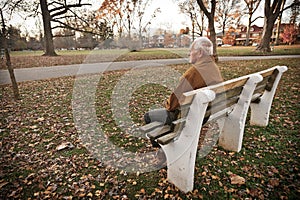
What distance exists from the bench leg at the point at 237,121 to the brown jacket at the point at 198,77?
1.78 ft

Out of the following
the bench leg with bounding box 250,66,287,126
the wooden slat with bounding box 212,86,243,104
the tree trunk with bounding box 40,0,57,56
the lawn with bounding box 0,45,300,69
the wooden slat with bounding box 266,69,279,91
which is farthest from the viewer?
the tree trunk with bounding box 40,0,57,56

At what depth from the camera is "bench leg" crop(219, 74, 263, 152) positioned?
252cm

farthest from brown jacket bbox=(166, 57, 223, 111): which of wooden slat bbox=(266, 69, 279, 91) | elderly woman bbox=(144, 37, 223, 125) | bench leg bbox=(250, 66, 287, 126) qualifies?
bench leg bbox=(250, 66, 287, 126)

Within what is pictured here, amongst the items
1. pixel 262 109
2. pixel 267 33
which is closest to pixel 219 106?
pixel 262 109

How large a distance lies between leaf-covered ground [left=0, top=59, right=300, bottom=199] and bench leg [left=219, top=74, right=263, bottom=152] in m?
0.15

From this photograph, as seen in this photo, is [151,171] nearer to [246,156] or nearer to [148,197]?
[148,197]

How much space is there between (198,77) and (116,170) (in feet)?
5.39

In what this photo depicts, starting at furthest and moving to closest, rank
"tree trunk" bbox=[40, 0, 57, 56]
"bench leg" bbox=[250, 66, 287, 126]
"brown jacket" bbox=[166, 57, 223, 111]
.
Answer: "tree trunk" bbox=[40, 0, 57, 56] → "bench leg" bbox=[250, 66, 287, 126] → "brown jacket" bbox=[166, 57, 223, 111]

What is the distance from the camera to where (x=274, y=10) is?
2008 cm

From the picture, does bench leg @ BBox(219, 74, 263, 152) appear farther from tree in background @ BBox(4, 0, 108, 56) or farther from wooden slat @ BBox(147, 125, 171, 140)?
tree in background @ BBox(4, 0, 108, 56)

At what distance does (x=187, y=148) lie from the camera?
2.00 metres

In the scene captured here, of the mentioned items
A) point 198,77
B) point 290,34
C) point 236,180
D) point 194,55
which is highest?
point 290,34

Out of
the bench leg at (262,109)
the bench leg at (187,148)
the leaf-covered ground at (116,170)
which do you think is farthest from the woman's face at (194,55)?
the bench leg at (262,109)

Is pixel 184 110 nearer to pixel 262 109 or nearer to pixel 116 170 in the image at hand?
pixel 116 170
